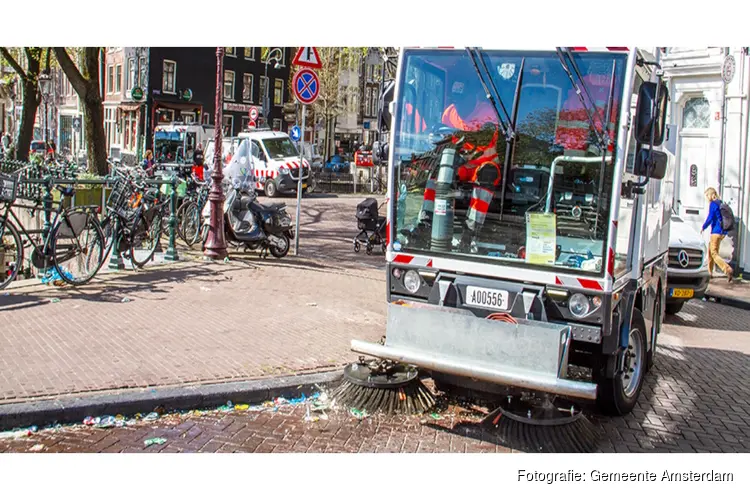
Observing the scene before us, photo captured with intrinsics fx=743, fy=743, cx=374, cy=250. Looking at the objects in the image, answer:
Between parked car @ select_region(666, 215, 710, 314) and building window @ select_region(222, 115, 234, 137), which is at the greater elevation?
building window @ select_region(222, 115, 234, 137)

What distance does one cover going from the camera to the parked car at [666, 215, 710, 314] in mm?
10383

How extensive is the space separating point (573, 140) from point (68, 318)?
5170 mm

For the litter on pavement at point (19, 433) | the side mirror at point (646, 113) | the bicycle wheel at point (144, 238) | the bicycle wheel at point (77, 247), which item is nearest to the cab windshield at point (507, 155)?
the side mirror at point (646, 113)

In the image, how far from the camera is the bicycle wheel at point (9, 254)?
26.5ft

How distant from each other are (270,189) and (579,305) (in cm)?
2263

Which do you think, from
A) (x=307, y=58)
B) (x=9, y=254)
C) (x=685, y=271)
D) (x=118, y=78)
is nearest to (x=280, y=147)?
(x=307, y=58)

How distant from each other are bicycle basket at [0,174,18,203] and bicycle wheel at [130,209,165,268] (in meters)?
2.01

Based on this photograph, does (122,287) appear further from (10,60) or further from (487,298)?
(10,60)

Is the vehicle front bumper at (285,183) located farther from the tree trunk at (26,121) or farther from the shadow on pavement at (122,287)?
the shadow on pavement at (122,287)

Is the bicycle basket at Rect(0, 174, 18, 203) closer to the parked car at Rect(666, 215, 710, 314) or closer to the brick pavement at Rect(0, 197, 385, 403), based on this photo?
the brick pavement at Rect(0, 197, 385, 403)

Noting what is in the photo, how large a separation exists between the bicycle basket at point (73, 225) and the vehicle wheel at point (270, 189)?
1778cm

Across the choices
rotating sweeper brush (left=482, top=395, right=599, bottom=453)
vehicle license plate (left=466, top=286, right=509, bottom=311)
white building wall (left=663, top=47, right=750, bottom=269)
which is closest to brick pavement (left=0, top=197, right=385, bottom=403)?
vehicle license plate (left=466, top=286, right=509, bottom=311)
